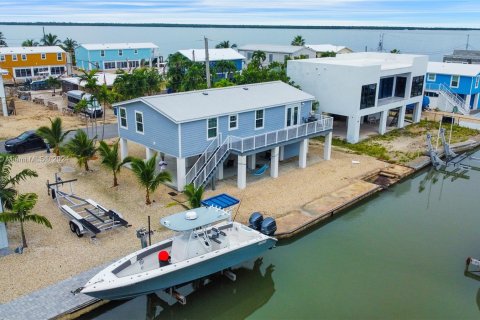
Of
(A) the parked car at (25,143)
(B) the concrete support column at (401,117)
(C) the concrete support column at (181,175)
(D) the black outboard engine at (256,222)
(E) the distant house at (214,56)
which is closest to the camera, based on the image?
(D) the black outboard engine at (256,222)

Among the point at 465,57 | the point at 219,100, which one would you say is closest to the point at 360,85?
the point at 219,100

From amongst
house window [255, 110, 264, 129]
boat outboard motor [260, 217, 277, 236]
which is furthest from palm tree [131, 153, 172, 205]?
house window [255, 110, 264, 129]

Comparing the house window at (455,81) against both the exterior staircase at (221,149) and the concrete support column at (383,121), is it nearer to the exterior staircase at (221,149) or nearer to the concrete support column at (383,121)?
the concrete support column at (383,121)

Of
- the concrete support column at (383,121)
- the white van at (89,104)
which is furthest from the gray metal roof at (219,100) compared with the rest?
the white van at (89,104)

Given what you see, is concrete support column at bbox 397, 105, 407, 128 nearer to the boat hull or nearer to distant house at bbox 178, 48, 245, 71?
the boat hull

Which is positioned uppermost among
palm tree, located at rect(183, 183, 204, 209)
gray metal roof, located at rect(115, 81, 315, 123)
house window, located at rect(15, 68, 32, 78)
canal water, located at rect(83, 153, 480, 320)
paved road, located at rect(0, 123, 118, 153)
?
gray metal roof, located at rect(115, 81, 315, 123)

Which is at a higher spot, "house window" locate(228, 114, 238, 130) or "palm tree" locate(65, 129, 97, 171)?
"house window" locate(228, 114, 238, 130)
